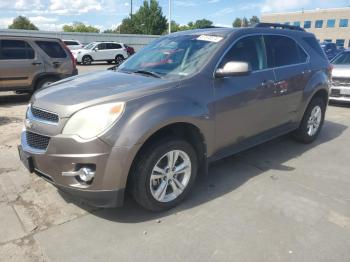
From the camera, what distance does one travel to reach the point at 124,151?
286 centimetres

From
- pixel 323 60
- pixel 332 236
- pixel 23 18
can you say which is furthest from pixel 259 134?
pixel 23 18

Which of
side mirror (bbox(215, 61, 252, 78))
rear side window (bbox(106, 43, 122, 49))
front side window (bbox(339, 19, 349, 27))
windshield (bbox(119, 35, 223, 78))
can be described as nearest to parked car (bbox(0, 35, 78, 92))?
windshield (bbox(119, 35, 223, 78))

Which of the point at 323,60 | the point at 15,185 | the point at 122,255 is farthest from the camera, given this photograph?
the point at 323,60

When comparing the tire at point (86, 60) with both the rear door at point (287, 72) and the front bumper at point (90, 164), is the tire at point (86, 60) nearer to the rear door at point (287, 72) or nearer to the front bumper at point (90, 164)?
the rear door at point (287, 72)

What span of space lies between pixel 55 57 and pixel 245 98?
23.1 ft

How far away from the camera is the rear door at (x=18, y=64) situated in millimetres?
8641

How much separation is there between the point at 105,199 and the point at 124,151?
0.47 m

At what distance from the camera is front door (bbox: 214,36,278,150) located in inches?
146

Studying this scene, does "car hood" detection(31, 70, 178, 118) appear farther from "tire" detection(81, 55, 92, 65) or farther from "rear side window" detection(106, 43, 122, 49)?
"rear side window" detection(106, 43, 122, 49)

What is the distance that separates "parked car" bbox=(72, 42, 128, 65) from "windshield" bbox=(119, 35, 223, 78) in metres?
21.0

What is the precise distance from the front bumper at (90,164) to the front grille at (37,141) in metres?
0.06

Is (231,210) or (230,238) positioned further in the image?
(231,210)

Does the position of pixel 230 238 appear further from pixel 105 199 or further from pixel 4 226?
pixel 4 226

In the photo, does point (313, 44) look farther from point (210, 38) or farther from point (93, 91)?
point (93, 91)
